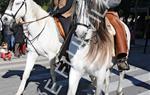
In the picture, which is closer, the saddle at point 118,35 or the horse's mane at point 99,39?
the horse's mane at point 99,39

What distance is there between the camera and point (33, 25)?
9703 millimetres

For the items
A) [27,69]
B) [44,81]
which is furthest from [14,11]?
[44,81]

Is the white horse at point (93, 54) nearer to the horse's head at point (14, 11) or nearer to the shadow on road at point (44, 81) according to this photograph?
the horse's head at point (14, 11)

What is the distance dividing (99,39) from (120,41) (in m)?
1.42

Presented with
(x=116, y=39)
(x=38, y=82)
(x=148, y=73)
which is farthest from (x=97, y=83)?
(x=148, y=73)

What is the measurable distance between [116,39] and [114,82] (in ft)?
14.3

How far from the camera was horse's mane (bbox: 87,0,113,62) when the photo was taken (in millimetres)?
6551

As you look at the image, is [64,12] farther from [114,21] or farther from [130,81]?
[130,81]

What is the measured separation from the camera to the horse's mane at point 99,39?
6551 mm

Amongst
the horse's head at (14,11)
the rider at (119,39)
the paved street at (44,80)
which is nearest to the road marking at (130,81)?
the paved street at (44,80)

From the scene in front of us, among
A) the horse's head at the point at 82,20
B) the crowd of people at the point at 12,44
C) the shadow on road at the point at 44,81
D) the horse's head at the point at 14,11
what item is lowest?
the crowd of people at the point at 12,44

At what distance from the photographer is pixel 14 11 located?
9.30 meters

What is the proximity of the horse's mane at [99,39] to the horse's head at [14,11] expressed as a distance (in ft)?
9.44

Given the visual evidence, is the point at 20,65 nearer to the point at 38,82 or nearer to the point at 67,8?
the point at 38,82
